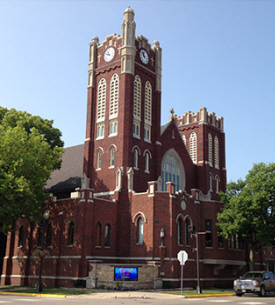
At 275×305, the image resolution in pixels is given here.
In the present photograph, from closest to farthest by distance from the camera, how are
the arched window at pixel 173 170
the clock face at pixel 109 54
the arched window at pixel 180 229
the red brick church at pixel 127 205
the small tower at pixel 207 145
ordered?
the red brick church at pixel 127 205, the arched window at pixel 180 229, the clock face at pixel 109 54, the arched window at pixel 173 170, the small tower at pixel 207 145

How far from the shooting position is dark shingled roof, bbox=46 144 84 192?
43.3 m

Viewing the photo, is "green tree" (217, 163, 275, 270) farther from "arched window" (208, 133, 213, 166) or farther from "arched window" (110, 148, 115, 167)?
"arched window" (208, 133, 213, 166)

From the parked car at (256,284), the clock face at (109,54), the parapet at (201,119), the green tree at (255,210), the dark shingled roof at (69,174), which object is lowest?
the parked car at (256,284)

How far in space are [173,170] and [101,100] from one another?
36.3 ft

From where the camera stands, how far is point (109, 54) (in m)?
44.2

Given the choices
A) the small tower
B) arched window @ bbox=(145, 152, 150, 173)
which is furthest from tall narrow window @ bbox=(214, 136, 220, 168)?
arched window @ bbox=(145, 152, 150, 173)

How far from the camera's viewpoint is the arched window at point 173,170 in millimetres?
44156

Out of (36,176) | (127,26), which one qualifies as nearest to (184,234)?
(36,176)

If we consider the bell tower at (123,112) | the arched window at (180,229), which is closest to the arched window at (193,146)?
the bell tower at (123,112)

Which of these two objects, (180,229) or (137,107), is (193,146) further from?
(180,229)

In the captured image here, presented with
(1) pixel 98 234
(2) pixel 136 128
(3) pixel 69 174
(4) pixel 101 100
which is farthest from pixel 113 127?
(1) pixel 98 234

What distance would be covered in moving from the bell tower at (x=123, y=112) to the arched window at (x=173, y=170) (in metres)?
2.05

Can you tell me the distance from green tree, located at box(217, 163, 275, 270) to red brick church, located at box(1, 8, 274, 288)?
2906 mm

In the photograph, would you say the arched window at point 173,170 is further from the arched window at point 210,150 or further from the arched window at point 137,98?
the arched window at point 210,150
